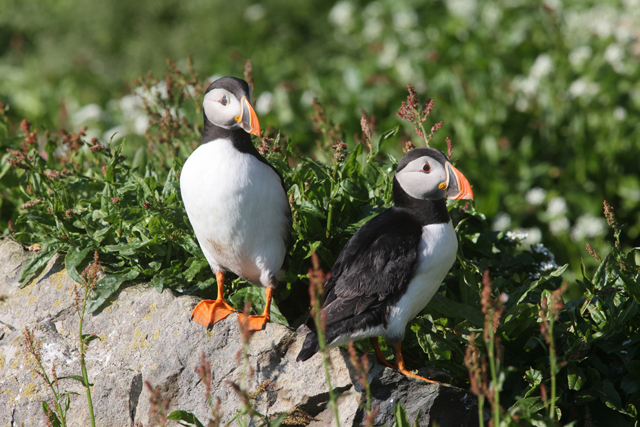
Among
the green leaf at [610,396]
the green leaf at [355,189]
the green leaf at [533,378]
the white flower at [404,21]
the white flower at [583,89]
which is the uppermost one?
the green leaf at [355,189]

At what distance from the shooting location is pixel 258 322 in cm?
274

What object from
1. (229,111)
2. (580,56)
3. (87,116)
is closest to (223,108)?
(229,111)

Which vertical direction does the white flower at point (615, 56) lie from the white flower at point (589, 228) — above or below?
above

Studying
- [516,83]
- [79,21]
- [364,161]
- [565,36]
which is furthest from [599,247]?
[79,21]

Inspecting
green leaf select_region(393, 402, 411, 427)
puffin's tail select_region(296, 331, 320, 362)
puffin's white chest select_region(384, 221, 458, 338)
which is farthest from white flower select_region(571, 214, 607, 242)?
puffin's tail select_region(296, 331, 320, 362)

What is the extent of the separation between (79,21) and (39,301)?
7214mm

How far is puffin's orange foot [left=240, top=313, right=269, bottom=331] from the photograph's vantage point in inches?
107

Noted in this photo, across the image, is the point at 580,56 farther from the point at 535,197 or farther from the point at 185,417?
the point at 185,417

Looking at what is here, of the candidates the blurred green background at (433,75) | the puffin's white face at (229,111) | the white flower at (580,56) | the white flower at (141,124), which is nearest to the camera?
the puffin's white face at (229,111)

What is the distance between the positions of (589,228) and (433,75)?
2.52 metres

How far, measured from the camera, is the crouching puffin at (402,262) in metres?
2.55

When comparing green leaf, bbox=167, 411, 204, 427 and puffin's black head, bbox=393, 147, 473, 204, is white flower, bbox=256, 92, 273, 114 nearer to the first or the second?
puffin's black head, bbox=393, 147, 473, 204

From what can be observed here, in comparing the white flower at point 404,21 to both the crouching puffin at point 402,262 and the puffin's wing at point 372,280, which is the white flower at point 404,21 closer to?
the crouching puffin at point 402,262

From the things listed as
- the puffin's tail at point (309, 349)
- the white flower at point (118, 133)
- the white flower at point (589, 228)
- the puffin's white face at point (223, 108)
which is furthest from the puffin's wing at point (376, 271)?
the white flower at point (118, 133)
